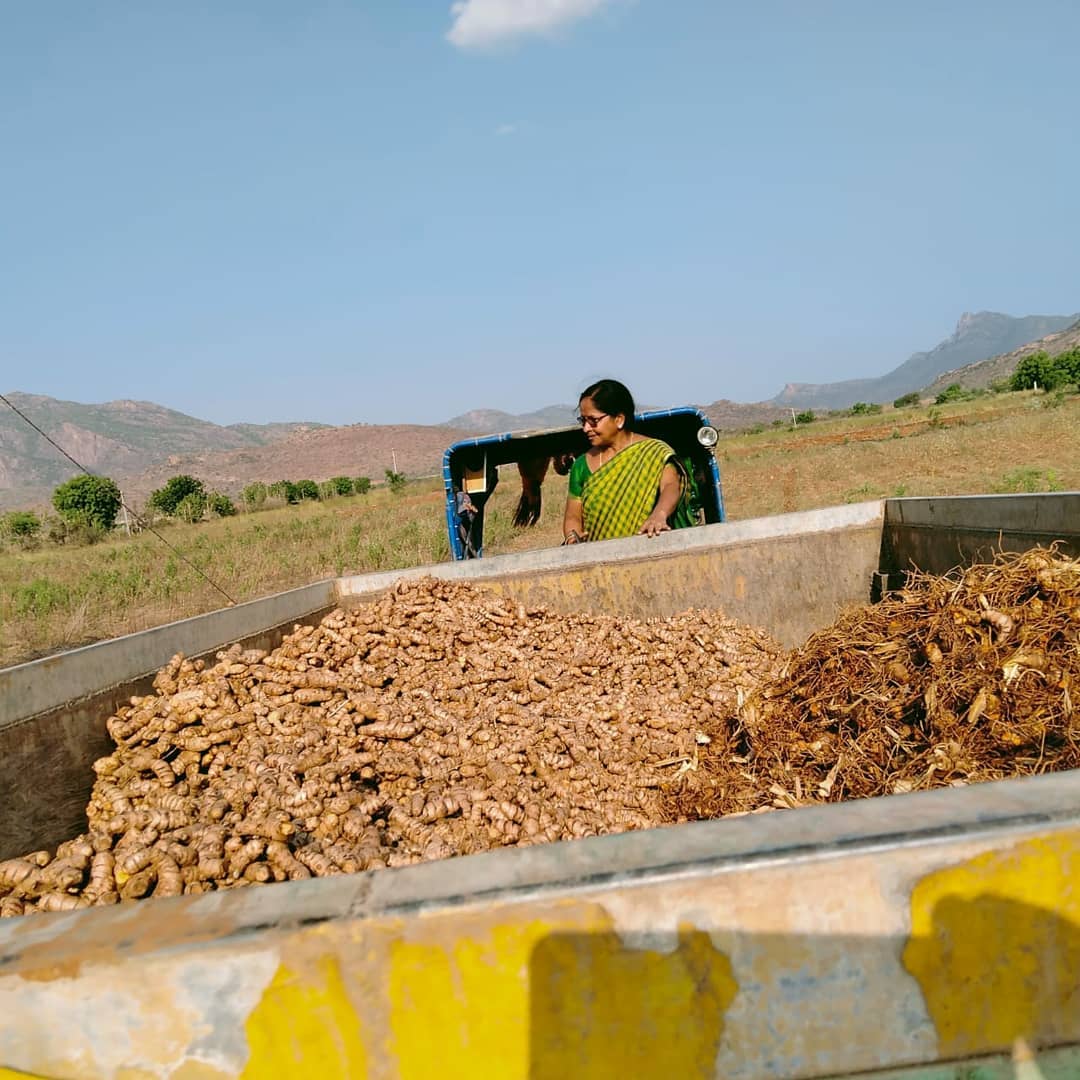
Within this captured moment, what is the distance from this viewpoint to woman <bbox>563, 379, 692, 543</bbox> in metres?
4.55

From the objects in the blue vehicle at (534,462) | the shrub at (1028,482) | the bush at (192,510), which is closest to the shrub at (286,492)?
the bush at (192,510)

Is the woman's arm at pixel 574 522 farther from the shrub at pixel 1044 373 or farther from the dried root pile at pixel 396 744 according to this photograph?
the shrub at pixel 1044 373

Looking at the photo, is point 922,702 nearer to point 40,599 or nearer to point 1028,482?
point 40,599

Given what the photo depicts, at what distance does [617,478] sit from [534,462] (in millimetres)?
1249

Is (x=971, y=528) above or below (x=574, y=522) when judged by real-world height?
below

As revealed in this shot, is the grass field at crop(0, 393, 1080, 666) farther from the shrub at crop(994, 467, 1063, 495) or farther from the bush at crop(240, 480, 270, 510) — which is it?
the bush at crop(240, 480, 270, 510)

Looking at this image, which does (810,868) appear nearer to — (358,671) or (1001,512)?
(358,671)

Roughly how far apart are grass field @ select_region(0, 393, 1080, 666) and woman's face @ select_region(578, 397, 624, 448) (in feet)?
23.2

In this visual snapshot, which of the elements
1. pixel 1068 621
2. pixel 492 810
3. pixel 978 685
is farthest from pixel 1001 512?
pixel 492 810

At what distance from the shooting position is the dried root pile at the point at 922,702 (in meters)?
1.74

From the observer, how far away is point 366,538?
16.4 metres

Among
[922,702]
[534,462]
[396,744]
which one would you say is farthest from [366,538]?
[922,702]

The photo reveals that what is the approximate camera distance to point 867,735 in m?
2.01

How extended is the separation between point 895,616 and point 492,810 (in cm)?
141
